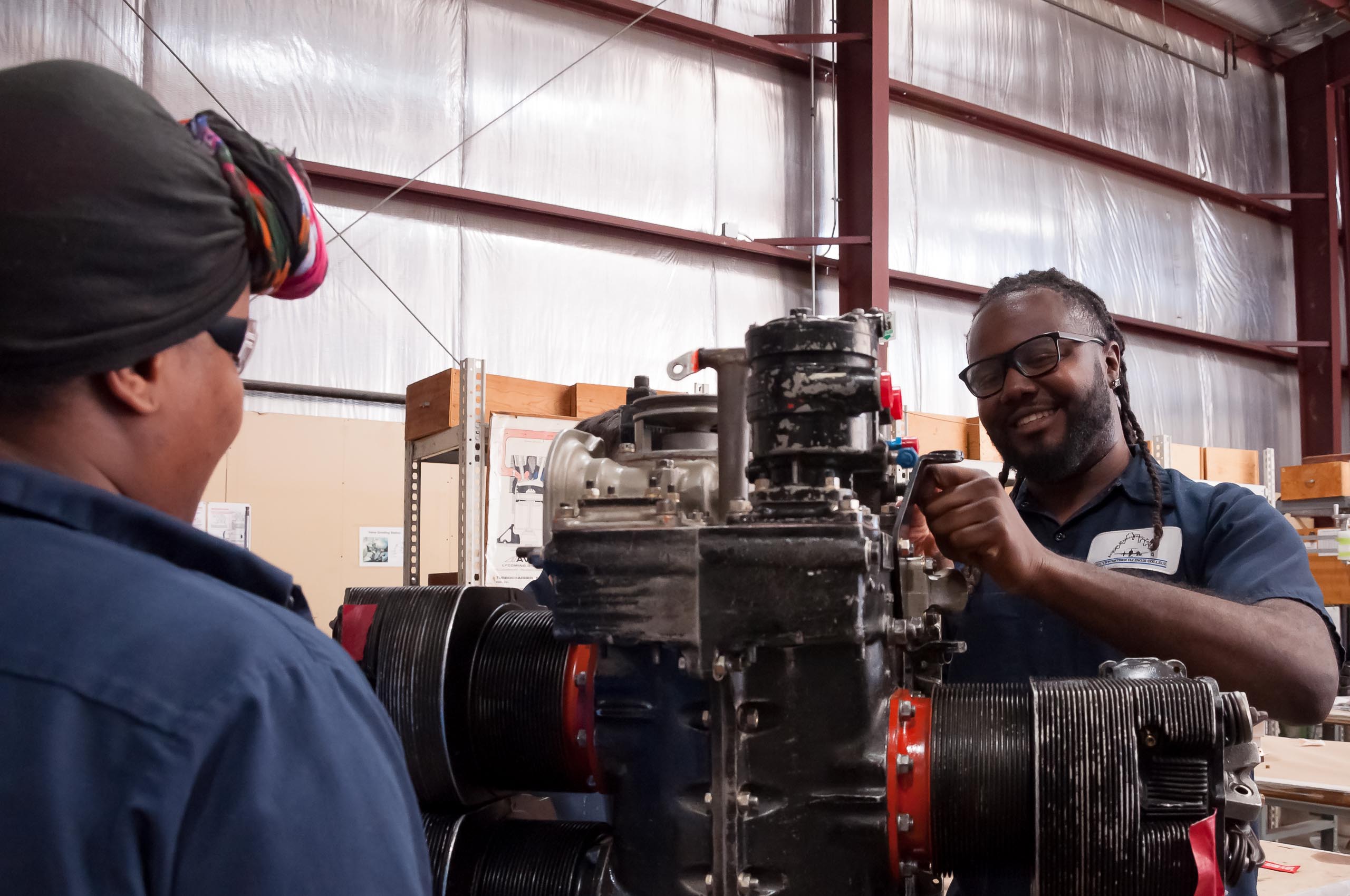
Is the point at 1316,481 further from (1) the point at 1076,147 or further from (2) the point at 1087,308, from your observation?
(2) the point at 1087,308

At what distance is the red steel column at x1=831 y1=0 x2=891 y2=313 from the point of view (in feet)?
19.0

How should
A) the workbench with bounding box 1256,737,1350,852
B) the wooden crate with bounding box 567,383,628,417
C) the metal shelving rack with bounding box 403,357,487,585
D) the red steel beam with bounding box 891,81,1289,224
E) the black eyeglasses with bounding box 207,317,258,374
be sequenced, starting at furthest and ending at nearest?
the red steel beam with bounding box 891,81,1289,224 → the wooden crate with bounding box 567,383,628,417 → the metal shelving rack with bounding box 403,357,487,585 → the workbench with bounding box 1256,737,1350,852 → the black eyeglasses with bounding box 207,317,258,374

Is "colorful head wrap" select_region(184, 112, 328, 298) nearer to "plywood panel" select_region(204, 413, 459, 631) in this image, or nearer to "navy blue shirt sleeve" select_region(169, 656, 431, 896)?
"navy blue shirt sleeve" select_region(169, 656, 431, 896)

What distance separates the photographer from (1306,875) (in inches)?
91.1

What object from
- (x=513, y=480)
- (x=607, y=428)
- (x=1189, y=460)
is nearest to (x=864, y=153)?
(x=1189, y=460)

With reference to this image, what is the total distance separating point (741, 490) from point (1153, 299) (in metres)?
7.23

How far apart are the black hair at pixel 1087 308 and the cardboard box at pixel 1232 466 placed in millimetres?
4402

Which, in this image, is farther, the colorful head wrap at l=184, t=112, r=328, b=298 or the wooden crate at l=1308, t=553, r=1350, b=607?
the wooden crate at l=1308, t=553, r=1350, b=607

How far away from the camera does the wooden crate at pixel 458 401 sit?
3.32 meters

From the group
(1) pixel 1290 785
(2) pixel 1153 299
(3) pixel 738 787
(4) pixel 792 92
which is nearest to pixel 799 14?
(4) pixel 792 92

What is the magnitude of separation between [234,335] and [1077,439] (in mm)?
1391

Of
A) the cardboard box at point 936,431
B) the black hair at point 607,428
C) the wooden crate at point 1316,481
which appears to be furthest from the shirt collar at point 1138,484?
the wooden crate at point 1316,481

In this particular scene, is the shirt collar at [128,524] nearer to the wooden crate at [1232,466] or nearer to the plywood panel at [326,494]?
the plywood panel at [326,494]

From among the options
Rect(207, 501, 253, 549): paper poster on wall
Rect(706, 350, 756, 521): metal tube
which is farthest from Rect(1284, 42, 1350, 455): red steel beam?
Rect(706, 350, 756, 521): metal tube
